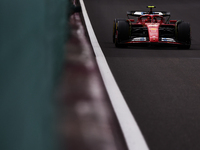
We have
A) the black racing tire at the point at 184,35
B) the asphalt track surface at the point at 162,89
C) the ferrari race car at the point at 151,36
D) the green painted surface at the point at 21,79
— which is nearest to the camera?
the green painted surface at the point at 21,79

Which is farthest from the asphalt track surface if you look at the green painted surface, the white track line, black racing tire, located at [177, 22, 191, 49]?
the green painted surface

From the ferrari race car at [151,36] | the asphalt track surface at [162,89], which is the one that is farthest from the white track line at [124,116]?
the ferrari race car at [151,36]

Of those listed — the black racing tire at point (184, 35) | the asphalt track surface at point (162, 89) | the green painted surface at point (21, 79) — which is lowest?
the black racing tire at point (184, 35)

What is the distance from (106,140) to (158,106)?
1518 mm

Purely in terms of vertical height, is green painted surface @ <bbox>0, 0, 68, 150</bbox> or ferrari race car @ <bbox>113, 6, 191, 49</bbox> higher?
green painted surface @ <bbox>0, 0, 68, 150</bbox>

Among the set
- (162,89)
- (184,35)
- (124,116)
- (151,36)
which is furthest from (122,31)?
(124,116)

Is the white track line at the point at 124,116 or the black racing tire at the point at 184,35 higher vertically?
the white track line at the point at 124,116

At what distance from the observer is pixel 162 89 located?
233 inches

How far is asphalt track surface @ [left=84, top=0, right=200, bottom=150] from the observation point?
4.03m

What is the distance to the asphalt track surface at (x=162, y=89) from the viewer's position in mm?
4027

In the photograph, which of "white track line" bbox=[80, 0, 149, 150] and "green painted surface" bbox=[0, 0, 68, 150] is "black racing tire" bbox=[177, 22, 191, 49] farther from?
"green painted surface" bbox=[0, 0, 68, 150]

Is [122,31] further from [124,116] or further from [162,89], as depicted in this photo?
[124,116]

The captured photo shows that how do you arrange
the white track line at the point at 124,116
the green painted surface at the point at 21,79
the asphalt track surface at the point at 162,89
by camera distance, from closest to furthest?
the green painted surface at the point at 21,79
the white track line at the point at 124,116
the asphalt track surface at the point at 162,89

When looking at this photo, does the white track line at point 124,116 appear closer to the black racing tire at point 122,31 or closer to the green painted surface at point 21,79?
the green painted surface at point 21,79
